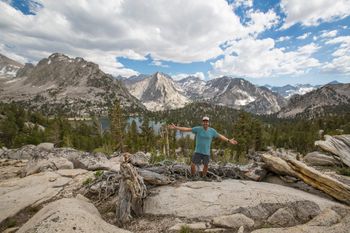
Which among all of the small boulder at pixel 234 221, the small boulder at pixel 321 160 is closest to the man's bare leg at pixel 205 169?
the small boulder at pixel 234 221

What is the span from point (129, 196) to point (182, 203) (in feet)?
7.38

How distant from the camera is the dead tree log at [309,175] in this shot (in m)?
10.8

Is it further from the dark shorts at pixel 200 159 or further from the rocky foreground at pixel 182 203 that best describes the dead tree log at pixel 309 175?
the dark shorts at pixel 200 159

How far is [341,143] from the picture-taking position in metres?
21.2

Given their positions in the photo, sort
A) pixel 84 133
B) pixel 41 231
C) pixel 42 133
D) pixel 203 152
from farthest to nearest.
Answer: pixel 84 133 < pixel 42 133 < pixel 203 152 < pixel 41 231

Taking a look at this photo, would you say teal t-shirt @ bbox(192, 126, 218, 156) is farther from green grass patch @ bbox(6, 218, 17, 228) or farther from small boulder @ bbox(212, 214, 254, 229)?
green grass patch @ bbox(6, 218, 17, 228)

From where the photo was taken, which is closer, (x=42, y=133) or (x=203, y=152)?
(x=203, y=152)

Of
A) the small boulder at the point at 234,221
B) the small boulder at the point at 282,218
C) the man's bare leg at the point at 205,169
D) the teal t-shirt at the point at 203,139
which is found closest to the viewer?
the small boulder at the point at 234,221

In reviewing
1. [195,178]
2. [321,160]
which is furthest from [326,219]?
[321,160]

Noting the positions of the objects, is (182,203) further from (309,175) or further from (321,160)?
(321,160)

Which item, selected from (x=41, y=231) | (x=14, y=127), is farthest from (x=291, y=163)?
(x=14, y=127)

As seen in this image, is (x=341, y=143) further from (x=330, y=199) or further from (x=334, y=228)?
(x=334, y=228)

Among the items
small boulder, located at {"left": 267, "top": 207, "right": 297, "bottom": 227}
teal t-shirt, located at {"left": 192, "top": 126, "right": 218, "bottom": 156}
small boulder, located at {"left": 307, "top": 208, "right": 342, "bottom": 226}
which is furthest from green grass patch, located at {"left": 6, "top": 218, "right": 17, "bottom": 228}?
small boulder, located at {"left": 307, "top": 208, "right": 342, "bottom": 226}

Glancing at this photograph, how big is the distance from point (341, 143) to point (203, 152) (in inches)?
644
